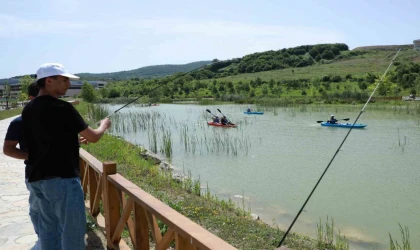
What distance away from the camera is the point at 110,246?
13.1 feet

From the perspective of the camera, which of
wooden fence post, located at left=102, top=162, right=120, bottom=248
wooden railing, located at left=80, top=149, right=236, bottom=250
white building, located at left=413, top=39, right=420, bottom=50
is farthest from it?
wooden fence post, located at left=102, top=162, right=120, bottom=248

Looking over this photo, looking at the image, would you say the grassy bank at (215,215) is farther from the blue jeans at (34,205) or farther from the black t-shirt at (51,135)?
the black t-shirt at (51,135)

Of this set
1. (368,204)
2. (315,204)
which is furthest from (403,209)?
(315,204)

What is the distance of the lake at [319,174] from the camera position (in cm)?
775

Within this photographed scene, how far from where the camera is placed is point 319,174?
11.4 metres

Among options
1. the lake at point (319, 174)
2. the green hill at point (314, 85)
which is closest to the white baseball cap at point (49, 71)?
the lake at point (319, 174)

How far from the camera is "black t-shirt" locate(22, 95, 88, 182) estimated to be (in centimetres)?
265

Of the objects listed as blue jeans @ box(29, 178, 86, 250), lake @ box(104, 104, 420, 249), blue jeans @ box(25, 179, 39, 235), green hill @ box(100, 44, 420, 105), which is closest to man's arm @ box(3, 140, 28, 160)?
blue jeans @ box(25, 179, 39, 235)

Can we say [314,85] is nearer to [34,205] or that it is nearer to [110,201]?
[110,201]

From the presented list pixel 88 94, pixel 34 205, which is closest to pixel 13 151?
pixel 34 205

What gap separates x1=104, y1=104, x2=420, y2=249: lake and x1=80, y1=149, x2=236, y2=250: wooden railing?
3985 mm

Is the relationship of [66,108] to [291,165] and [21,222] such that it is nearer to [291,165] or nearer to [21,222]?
[21,222]

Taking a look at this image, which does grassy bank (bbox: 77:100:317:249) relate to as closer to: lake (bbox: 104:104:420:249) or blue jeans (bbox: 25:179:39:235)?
lake (bbox: 104:104:420:249)

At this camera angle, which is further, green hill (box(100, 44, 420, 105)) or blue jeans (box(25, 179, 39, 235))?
green hill (box(100, 44, 420, 105))
